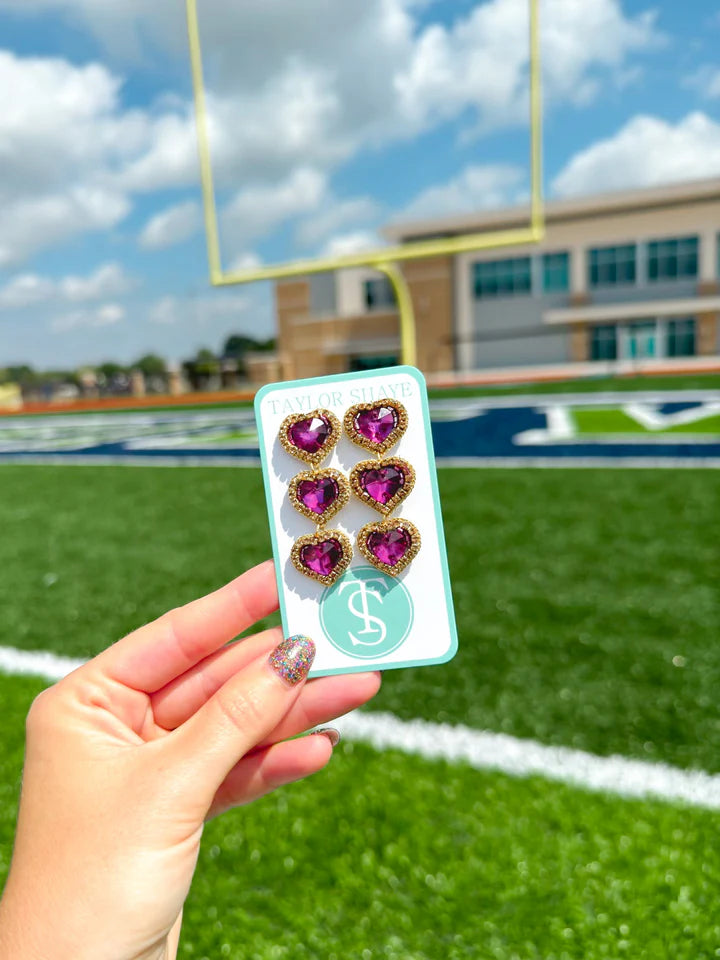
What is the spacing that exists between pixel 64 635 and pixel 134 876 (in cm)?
258

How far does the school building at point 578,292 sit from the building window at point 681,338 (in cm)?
4

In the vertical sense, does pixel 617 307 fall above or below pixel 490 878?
above

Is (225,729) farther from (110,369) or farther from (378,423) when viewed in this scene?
(110,369)

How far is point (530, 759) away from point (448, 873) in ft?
1.73

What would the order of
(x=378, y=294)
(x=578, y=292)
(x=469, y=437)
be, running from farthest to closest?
(x=378, y=294) < (x=578, y=292) < (x=469, y=437)

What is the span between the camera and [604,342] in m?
26.6

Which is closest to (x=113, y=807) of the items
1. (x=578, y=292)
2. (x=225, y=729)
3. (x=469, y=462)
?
(x=225, y=729)

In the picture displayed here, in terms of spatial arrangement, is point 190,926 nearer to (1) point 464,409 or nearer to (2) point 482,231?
(1) point 464,409

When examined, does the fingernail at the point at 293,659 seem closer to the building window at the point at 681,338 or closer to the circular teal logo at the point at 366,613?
the circular teal logo at the point at 366,613

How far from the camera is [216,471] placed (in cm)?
779

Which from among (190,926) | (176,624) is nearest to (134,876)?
(176,624)

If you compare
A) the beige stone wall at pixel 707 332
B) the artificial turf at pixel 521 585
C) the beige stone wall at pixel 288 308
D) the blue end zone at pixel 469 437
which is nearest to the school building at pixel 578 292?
the beige stone wall at pixel 707 332

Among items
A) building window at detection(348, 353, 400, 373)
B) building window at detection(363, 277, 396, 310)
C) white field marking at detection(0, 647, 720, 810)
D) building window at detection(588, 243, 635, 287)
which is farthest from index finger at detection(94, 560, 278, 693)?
building window at detection(363, 277, 396, 310)

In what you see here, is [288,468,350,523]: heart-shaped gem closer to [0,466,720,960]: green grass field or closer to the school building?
[0,466,720,960]: green grass field
